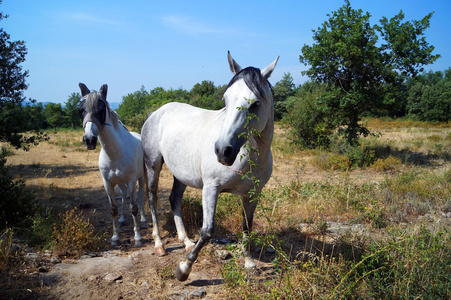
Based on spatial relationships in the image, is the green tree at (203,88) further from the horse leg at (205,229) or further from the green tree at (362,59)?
the horse leg at (205,229)

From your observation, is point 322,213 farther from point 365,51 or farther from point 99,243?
point 365,51

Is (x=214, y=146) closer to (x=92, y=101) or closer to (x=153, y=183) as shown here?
(x=153, y=183)

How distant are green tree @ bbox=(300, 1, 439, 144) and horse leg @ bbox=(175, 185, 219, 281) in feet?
28.1

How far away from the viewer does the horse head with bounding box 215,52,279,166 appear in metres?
2.25

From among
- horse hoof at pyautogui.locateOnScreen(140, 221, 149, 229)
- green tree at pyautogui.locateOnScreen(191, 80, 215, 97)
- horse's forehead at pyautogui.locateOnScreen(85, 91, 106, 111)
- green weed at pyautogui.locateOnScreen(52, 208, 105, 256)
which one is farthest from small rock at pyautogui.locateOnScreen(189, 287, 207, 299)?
green tree at pyautogui.locateOnScreen(191, 80, 215, 97)

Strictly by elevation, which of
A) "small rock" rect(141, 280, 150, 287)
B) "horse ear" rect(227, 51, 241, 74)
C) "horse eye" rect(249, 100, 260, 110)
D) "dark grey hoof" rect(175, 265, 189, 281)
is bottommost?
"small rock" rect(141, 280, 150, 287)

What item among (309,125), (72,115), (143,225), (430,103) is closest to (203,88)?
(72,115)

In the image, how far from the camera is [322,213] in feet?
16.1

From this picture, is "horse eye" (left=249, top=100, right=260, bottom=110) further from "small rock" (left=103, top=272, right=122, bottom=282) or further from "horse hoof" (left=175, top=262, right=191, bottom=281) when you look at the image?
"small rock" (left=103, top=272, right=122, bottom=282)

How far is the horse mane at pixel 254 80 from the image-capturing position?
244 cm

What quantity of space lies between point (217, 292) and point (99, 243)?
226 centimetres

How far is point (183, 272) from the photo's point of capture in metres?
2.94

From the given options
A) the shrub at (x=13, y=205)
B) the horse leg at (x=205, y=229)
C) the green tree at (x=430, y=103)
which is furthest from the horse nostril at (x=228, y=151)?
the green tree at (x=430, y=103)

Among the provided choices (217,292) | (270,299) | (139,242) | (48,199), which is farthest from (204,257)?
(48,199)
